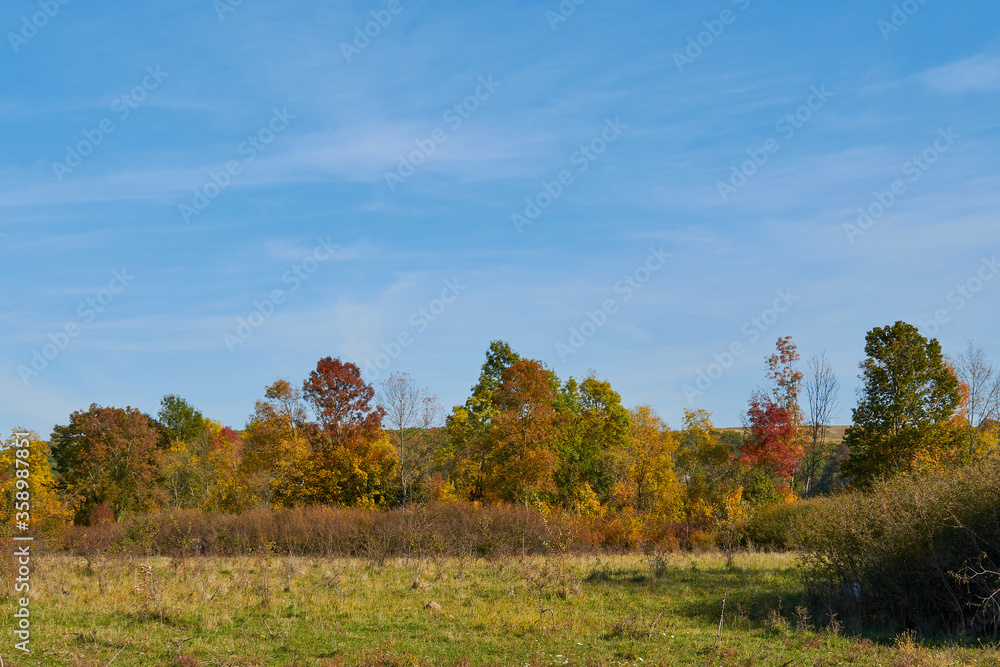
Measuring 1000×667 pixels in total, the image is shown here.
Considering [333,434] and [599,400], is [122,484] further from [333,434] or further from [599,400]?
[599,400]

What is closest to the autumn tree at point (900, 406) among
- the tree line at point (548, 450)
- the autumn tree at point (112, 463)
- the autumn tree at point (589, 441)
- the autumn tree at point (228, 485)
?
the tree line at point (548, 450)

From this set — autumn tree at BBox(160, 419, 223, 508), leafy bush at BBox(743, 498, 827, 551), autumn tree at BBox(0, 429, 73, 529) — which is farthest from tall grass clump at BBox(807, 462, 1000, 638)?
autumn tree at BBox(160, 419, 223, 508)

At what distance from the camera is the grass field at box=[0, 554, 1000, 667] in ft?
43.4

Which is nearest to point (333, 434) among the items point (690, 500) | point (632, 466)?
point (632, 466)

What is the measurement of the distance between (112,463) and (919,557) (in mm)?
54810

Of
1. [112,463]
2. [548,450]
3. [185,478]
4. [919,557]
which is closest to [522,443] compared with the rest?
[548,450]

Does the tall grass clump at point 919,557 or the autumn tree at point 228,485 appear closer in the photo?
the tall grass clump at point 919,557

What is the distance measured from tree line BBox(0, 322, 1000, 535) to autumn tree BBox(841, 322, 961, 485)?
76mm

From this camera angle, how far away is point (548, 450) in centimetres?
4025

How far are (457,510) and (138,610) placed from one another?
63.1ft

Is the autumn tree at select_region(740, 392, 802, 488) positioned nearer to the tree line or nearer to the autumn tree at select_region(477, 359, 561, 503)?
the tree line

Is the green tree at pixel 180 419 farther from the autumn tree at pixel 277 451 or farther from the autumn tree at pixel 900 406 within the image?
the autumn tree at pixel 900 406

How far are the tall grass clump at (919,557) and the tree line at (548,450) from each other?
56.4ft

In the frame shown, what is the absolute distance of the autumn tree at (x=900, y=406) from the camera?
39.8m
